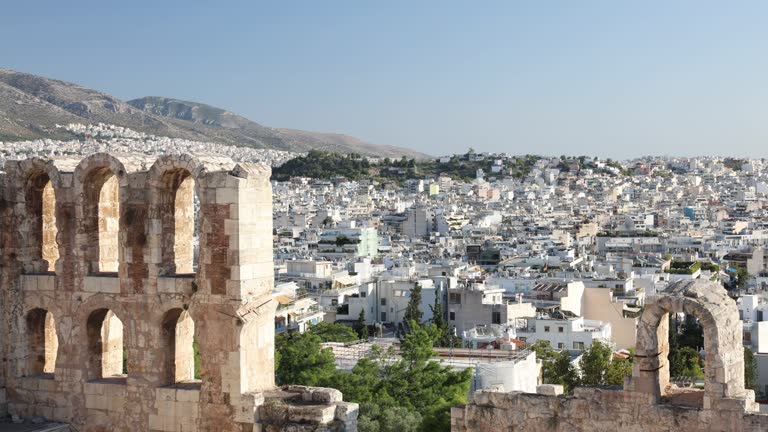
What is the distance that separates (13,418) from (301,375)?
70.4 ft

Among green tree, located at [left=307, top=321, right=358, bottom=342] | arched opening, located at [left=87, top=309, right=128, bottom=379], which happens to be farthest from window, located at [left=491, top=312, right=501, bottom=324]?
arched opening, located at [left=87, top=309, right=128, bottom=379]

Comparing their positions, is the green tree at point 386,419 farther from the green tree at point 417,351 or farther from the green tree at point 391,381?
the green tree at point 417,351

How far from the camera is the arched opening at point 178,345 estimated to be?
14.4 m

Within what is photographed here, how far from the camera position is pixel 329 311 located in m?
68.2

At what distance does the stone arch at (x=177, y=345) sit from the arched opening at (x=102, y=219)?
1.44 meters

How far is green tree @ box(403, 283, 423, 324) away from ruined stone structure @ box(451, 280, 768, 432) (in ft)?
160

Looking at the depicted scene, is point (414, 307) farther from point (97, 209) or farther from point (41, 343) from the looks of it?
point (97, 209)

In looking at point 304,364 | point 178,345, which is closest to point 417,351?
point 304,364

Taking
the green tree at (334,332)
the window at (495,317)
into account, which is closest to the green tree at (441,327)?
the window at (495,317)

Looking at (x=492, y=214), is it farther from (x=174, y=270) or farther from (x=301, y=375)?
(x=174, y=270)

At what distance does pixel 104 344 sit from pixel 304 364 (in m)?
22.5

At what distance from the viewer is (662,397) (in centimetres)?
1348

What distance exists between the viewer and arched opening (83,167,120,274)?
49.1 ft

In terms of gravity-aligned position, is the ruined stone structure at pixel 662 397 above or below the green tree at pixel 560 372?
above
